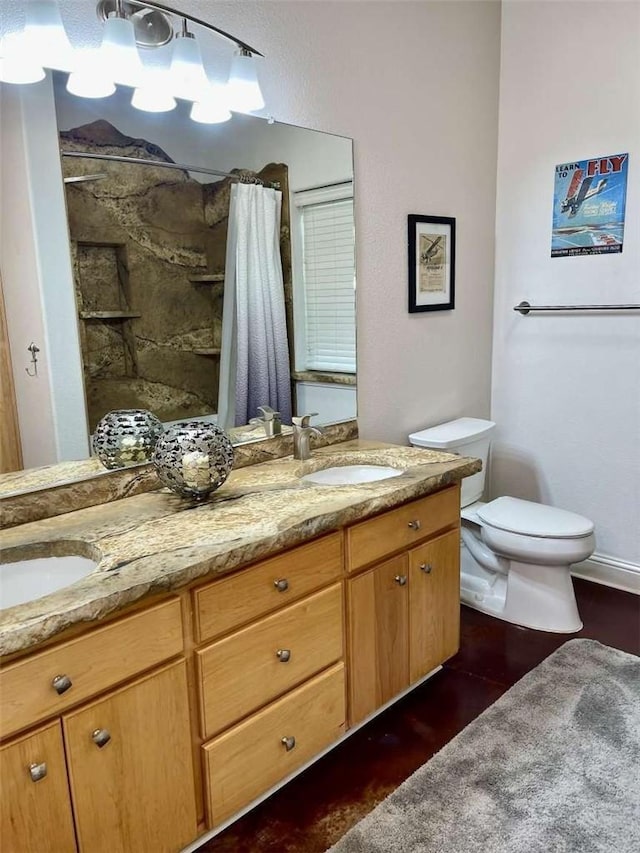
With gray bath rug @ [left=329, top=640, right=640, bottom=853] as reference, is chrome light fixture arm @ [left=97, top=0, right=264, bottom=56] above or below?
above

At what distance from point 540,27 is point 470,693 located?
2805 millimetres

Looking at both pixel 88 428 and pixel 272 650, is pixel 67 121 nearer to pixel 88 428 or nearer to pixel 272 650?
pixel 88 428

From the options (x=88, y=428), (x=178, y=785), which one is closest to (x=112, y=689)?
(x=178, y=785)

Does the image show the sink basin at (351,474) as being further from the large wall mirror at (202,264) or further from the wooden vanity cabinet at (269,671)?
the wooden vanity cabinet at (269,671)

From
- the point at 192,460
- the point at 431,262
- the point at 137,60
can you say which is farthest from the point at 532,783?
the point at 137,60

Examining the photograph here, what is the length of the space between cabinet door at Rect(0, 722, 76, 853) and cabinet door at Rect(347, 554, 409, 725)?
849 millimetres

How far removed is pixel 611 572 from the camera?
2.98m

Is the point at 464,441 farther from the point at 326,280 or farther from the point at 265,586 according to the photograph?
the point at 265,586

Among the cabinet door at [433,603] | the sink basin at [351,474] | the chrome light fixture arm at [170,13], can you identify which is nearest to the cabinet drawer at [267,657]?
the cabinet door at [433,603]

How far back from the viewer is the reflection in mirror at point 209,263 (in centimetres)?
174

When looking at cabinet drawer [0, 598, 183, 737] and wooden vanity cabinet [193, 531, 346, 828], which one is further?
wooden vanity cabinet [193, 531, 346, 828]

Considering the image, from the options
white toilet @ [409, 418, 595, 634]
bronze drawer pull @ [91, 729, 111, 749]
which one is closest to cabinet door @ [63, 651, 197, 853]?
bronze drawer pull @ [91, 729, 111, 749]

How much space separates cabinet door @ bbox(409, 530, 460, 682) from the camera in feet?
6.72

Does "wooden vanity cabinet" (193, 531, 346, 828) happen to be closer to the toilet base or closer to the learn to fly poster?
the toilet base
